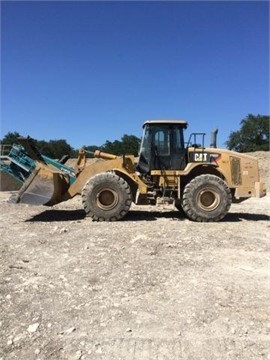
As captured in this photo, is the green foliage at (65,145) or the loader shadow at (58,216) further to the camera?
the green foliage at (65,145)

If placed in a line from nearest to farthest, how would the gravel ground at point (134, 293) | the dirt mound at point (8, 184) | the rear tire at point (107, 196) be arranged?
1. the gravel ground at point (134, 293)
2. the rear tire at point (107, 196)
3. the dirt mound at point (8, 184)

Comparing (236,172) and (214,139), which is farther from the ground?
(214,139)

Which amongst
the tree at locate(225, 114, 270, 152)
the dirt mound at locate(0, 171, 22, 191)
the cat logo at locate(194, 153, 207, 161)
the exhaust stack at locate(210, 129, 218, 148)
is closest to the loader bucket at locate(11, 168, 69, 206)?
the cat logo at locate(194, 153, 207, 161)

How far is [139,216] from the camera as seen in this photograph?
10492 mm

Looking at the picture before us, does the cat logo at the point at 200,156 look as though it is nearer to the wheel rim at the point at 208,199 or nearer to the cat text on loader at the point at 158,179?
the cat text on loader at the point at 158,179

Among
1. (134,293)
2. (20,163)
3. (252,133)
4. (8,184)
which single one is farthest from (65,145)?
(134,293)

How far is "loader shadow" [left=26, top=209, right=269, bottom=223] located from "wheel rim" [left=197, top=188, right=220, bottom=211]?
0.49m

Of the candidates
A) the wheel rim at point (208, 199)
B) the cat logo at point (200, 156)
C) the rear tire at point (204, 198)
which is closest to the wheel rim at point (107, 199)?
the rear tire at point (204, 198)

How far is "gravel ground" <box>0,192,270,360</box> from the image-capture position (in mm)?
3621

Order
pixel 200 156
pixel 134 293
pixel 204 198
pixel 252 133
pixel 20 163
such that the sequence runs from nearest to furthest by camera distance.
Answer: pixel 134 293
pixel 204 198
pixel 200 156
pixel 20 163
pixel 252 133

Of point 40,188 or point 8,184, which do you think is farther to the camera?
point 8,184

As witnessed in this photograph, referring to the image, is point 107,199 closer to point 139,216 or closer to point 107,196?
point 107,196

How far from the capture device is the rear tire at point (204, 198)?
976cm

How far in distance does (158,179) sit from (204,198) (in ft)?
3.88
